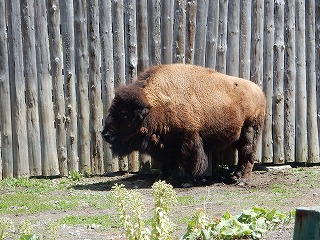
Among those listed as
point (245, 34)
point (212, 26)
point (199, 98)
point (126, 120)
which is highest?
point (212, 26)

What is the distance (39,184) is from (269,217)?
426cm

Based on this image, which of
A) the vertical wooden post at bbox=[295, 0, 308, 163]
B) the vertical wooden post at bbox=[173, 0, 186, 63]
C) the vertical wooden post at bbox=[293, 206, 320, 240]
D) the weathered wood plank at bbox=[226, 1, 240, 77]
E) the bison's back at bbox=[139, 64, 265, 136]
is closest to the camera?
the vertical wooden post at bbox=[293, 206, 320, 240]

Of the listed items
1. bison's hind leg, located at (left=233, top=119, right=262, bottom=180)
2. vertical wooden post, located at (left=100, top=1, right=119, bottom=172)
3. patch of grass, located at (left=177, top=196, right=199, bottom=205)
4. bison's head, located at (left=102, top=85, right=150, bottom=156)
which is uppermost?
vertical wooden post, located at (left=100, top=1, right=119, bottom=172)

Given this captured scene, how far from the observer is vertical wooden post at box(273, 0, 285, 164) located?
400 inches

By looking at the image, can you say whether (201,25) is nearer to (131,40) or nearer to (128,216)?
(131,40)

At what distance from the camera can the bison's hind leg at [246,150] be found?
9531 mm

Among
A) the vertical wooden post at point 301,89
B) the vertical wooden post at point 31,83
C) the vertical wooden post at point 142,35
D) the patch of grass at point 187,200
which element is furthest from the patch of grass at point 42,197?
the vertical wooden post at point 301,89

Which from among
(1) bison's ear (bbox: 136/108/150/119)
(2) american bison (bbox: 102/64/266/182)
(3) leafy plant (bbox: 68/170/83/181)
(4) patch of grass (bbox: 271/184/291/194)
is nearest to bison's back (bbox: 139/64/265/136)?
(2) american bison (bbox: 102/64/266/182)

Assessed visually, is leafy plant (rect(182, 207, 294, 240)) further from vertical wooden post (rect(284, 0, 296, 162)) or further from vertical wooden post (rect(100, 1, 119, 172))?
vertical wooden post (rect(284, 0, 296, 162))

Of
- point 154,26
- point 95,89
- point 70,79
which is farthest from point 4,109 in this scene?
point 154,26

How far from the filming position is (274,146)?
1030 cm

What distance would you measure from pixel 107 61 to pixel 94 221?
3220 mm

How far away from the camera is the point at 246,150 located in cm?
956

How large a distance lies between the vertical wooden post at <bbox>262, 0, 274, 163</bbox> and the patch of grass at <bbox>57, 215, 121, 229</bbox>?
380cm
